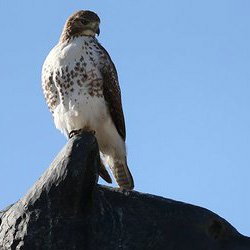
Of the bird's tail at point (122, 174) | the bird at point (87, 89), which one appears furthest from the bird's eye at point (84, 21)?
the bird's tail at point (122, 174)

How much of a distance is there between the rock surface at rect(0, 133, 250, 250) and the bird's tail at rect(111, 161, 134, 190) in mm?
3515

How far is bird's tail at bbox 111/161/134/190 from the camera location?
31.8ft

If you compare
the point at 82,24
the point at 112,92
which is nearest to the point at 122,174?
the point at 112,92

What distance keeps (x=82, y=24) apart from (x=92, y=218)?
434 centimetres

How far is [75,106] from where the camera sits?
30.1 ft

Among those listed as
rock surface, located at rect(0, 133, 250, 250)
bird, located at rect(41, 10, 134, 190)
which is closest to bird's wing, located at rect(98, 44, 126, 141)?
bird, located at rect(41, 10, 134, 190)

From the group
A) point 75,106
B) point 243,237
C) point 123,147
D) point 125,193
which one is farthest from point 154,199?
point 123,147

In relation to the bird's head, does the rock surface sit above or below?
below

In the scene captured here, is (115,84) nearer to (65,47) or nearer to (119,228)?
(65,47)

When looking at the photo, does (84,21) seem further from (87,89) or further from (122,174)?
(122,174)

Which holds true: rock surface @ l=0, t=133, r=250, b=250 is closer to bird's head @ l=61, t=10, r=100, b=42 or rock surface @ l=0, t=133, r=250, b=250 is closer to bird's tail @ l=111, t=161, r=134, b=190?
bird's tail @ l=111, t=161, r=134, b=190

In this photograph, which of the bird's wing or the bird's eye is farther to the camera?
the bird's eye

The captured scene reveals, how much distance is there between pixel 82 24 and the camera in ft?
32.2

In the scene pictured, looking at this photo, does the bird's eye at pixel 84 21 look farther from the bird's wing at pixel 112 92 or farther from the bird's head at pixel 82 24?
the bird's wing at pixel 112 92
